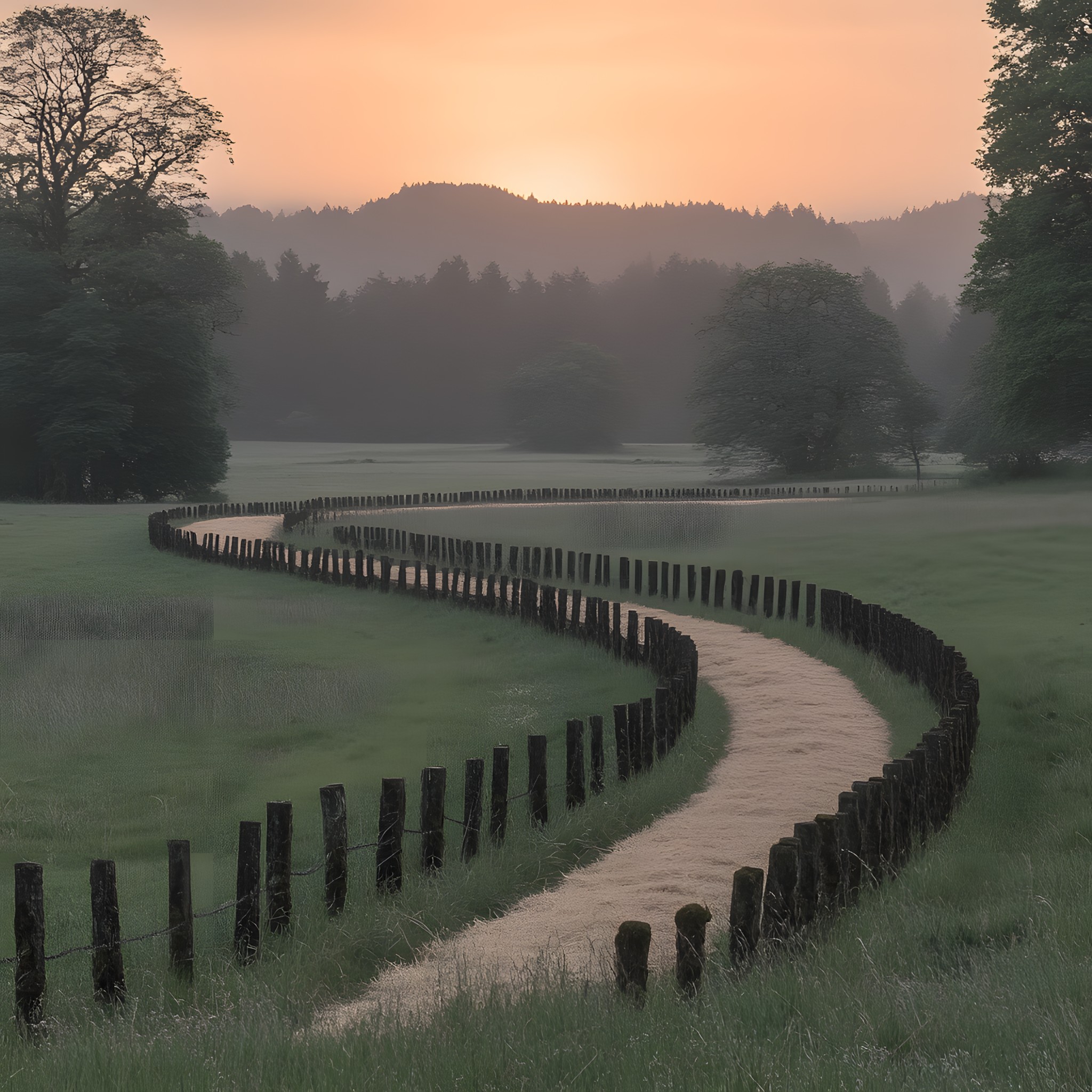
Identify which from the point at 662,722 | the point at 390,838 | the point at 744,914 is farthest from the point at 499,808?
the point at 744,914

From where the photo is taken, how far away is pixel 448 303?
138m

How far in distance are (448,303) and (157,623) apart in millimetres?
123697

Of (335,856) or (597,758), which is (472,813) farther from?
(597,758)

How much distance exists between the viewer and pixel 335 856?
708cm

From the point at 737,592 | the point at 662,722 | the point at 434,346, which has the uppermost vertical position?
the point at 434,346

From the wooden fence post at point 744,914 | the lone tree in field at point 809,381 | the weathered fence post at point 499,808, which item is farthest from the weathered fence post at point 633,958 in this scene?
the lone tree in field at point 809,381

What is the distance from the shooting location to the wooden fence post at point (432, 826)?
7504 mm

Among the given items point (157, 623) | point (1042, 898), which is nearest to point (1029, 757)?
point (1042, 898)

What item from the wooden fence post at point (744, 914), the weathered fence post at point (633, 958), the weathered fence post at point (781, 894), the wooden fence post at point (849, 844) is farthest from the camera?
the wooden fence post at point (849, 844)

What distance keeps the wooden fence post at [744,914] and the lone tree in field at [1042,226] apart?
35569 mm

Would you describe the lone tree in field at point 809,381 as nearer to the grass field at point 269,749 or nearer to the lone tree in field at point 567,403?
the grass field at point 269,749

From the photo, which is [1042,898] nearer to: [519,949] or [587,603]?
[519,949]

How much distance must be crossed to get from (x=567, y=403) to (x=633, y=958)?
102610 mm

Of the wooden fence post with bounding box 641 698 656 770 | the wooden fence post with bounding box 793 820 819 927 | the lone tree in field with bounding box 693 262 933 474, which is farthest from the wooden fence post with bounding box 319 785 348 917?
Answer: the lone tree in field with bounding box 693 262 933 474
